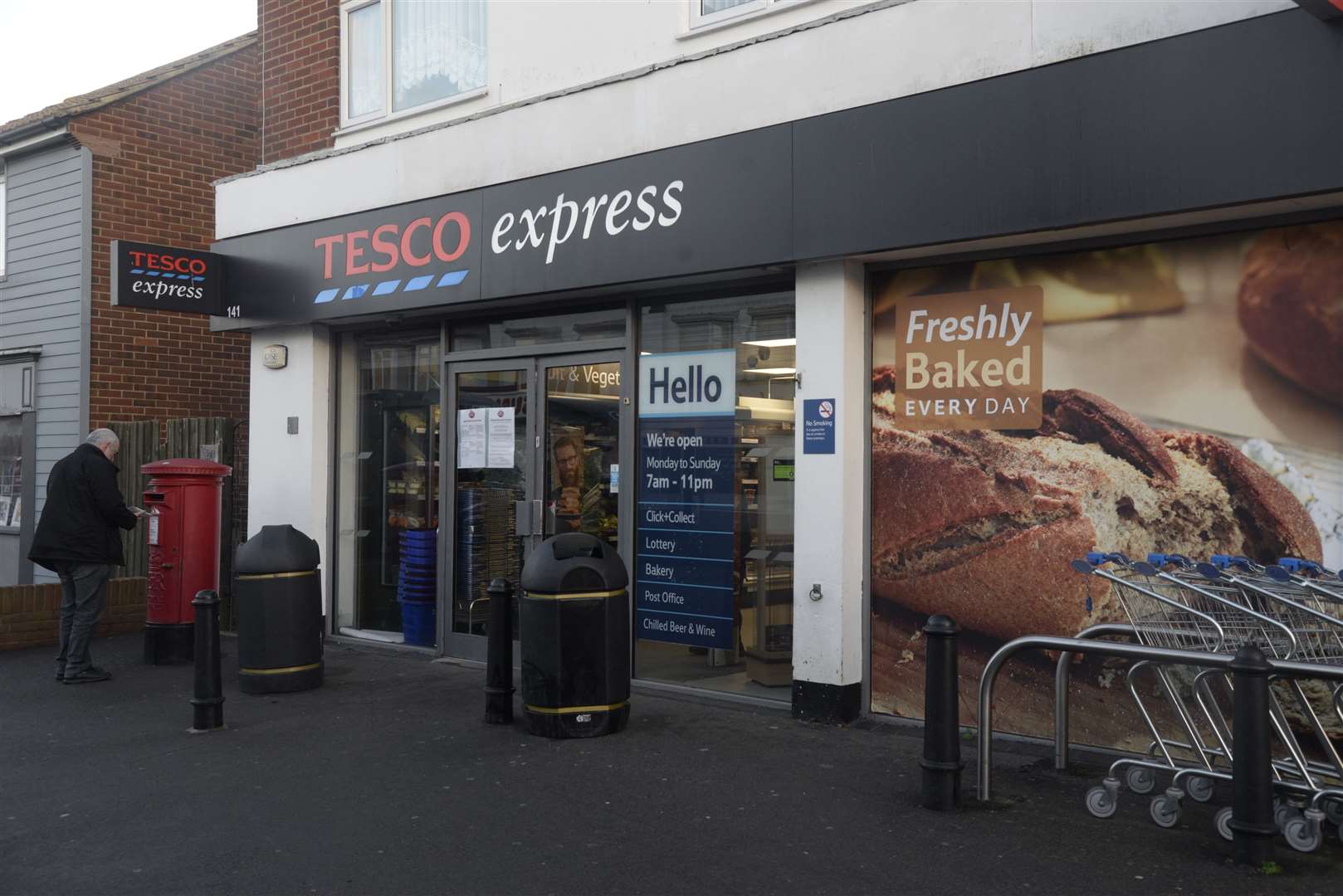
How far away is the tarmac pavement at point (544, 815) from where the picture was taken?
4.66 m

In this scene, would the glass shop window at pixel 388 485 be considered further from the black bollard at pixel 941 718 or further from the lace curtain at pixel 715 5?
the black bollard at pixel 941 718

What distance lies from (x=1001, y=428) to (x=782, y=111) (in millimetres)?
2344

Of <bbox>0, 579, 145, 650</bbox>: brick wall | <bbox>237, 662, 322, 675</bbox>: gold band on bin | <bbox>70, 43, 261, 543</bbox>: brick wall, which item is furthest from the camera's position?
<bbox>70, 43, 261, 543</bbox>: brick wall

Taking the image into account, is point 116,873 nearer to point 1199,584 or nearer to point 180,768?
point 180,768

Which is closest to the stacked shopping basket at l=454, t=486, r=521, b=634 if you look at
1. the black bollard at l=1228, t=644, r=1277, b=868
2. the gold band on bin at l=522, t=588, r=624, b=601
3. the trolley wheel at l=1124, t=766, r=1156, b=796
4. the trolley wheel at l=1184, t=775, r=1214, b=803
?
the gold band on bin at l=522, t=588, r=624, b=601

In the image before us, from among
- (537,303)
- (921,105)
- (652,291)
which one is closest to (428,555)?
(537,303)

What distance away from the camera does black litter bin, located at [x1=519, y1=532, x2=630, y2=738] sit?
678 cm

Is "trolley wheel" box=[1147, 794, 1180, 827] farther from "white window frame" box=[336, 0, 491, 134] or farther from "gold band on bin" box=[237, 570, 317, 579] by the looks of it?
"white window frame" box=[336, 0, 491, 134]

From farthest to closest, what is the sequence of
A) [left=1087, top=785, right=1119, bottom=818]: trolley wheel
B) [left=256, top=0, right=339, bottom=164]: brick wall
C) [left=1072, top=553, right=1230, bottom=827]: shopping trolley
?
1. [left=256, top=0, right=339, bottom=164]: brick wall
2. [left=1087, top=785, right=1119, bottom=818]: trolley wheel
3. [left=1072, top=553, right=1230, bottom=827]: shopping trolley

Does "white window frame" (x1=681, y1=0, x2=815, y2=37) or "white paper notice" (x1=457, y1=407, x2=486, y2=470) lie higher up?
"white window frame" (x1=681, y1=0, x2=815, y2=37)

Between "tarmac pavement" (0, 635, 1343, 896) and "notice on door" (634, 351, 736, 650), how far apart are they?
2.19 ft

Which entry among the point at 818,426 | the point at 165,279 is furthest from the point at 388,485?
the point at 818,426

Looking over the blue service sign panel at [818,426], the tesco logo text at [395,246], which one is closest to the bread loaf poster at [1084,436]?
the blue service sign panel at [818,426]

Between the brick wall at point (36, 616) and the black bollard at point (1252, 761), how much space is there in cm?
910
